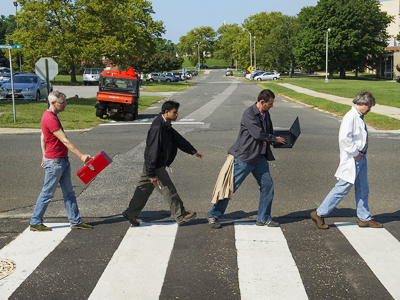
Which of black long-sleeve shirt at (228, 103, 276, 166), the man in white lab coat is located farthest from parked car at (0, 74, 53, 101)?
the man in white lab coat

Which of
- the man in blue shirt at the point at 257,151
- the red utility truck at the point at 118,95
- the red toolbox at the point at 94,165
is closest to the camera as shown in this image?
the man in blue shirt at the point at 257,151

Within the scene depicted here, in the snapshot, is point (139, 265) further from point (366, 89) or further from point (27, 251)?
point (366, 89)

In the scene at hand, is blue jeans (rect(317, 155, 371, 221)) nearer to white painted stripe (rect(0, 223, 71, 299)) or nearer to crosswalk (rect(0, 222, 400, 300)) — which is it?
crosswalk (rect(0, 222, 400, 300))

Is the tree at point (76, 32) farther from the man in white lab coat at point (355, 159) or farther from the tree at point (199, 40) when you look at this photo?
the tree at point (199, 40)

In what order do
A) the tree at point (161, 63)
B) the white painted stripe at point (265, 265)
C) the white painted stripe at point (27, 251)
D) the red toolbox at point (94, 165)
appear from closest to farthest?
1. the white painted stripe at point (265, 265)
2. the white painted stripe at point (27, 251)
3. the red toolbox at point (94, 165)
4. the tree at point (161, 63)

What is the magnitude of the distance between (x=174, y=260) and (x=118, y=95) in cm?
1568

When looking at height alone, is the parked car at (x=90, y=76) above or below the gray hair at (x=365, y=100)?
above

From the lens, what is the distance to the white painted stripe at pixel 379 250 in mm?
4556

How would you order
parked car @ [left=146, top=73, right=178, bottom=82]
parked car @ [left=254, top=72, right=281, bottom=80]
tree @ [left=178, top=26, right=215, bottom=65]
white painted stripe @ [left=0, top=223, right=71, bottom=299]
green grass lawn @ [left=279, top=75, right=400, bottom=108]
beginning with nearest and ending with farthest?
white painted stripe @ [left=0, top=223, right=71, bottom=299], green grass lawn @ [left=279, top=75, right=400, bottom=108], parked car @ [left=254, top=72, right=281, bottom=80], parked car @ [left=146, top=73, right=178, bottom=82], tree @ [left=178, top=26, right=215, bottom=65]

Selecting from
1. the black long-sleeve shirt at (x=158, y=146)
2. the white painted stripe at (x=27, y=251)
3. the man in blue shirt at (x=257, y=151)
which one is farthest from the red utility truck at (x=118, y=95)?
the man in blue shirt at (x=257, y=151)

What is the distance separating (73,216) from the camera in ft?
20.0

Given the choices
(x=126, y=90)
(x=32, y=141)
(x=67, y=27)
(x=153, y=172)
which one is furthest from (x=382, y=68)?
(x=153, y=172)

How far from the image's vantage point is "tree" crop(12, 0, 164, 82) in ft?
168

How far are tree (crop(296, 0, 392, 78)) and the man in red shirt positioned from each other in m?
70.9
